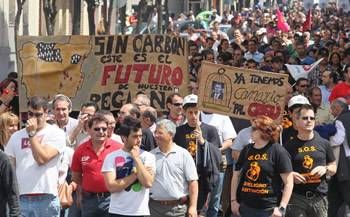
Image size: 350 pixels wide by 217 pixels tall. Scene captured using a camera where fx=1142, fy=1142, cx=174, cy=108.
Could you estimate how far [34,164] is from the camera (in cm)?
939

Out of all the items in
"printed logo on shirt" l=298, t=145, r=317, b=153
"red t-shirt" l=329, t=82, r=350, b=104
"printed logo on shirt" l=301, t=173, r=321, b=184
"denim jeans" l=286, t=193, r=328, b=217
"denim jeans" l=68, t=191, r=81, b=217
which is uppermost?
"red t-shirt" l=329, t=82, r=350, b=104

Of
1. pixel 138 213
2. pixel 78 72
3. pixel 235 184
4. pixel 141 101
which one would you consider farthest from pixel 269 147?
pixel 78 72

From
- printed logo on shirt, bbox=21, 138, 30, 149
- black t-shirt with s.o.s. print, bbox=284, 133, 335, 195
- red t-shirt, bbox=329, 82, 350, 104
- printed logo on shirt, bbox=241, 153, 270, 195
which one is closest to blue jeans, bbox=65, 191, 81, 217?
printed logo on shirt, bbox=21, 138, 30, 149

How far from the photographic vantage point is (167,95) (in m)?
12.7

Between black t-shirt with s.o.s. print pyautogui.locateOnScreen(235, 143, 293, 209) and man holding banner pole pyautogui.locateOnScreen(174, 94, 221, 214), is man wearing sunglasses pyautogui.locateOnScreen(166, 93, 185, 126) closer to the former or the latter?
man holding banner pole pyautogui.locateOnScreen(174, 94, 221, 214)

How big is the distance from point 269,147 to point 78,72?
12.0ft

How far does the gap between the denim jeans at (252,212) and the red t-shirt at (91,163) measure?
1.16m

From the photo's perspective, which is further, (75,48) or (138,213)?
(75,48)

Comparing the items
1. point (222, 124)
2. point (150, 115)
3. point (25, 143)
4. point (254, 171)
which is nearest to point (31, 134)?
point (25, 143)

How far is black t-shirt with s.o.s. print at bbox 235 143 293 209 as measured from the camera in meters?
9.54

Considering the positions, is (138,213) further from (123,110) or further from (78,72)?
(78,72)

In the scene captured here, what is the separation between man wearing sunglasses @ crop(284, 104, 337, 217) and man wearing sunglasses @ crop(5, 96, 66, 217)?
6.79 feet

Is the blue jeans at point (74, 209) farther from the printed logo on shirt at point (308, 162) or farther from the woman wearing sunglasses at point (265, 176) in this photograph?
the printed logo on shirt at point (308, 162)

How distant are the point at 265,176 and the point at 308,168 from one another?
1.77ft
